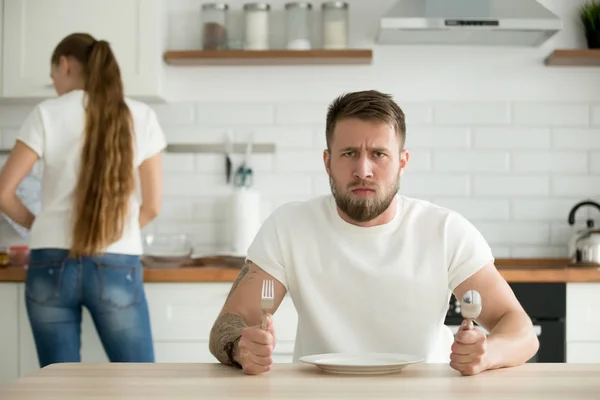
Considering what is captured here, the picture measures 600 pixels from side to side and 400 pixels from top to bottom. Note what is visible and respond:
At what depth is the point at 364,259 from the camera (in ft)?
7.29

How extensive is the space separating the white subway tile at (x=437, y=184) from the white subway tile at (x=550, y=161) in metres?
0.22

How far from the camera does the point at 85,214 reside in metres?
2.98

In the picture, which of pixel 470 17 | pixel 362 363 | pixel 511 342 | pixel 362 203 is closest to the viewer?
pixel 362 363

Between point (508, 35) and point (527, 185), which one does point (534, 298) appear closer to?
point (527, 185)

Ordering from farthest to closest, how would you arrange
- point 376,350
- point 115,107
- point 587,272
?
1. point 587,272
2. point 115,107
3. point 376,350

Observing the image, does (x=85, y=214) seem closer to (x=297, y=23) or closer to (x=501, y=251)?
(x=297, y=23)

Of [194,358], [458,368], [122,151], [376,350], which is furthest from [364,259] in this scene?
[194,358]

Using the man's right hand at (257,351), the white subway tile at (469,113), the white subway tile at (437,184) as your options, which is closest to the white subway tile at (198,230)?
the white subway tile at (437,184)

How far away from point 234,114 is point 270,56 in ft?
1.03

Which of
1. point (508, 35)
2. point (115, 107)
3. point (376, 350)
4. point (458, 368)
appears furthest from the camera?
point (508, 35)

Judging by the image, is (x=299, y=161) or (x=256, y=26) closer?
(x=256, y=26)

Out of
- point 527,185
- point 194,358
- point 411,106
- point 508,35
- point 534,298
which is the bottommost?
→ point 194,358

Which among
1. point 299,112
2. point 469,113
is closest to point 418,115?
point 469,113

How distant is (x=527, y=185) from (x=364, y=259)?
1.94 m
